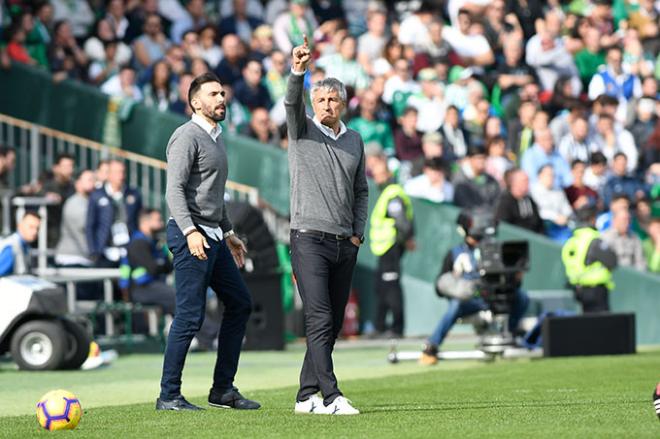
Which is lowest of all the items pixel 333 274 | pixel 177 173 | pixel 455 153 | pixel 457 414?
pixel 457 414

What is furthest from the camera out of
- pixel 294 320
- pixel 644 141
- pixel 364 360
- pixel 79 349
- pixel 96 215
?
pixel 644 141

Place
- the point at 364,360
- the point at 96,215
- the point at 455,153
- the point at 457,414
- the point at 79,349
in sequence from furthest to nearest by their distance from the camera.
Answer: the point at 455,153 → the point at 96,215 → the point at 364,360 → the point at 79,349 → the point at 457,414

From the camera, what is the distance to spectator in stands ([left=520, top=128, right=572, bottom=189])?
2416 cm

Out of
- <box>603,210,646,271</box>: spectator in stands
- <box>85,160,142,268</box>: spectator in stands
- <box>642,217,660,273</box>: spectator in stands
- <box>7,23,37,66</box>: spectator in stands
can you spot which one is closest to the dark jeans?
<box>85,160,142,268</box>: spectator in stands

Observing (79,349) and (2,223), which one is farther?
(2,223)

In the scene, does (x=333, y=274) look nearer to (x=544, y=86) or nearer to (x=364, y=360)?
(x=364, y=360)

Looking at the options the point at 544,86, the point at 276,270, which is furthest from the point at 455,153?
the point at 276,270

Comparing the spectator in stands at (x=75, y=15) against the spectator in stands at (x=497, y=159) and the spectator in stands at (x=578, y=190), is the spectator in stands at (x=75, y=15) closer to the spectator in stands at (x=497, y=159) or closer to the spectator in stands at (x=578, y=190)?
the spectator in stands at (x=497, y=159)

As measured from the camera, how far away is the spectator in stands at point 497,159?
23.7 meters

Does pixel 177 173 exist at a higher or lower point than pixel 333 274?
higher

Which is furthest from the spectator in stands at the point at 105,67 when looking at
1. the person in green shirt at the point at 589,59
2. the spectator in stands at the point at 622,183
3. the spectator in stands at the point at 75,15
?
the person in green shirt at the point at 589,59

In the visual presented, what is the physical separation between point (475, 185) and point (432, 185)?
61cm

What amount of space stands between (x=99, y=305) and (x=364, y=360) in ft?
10.8

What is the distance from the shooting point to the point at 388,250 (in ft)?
70.0
